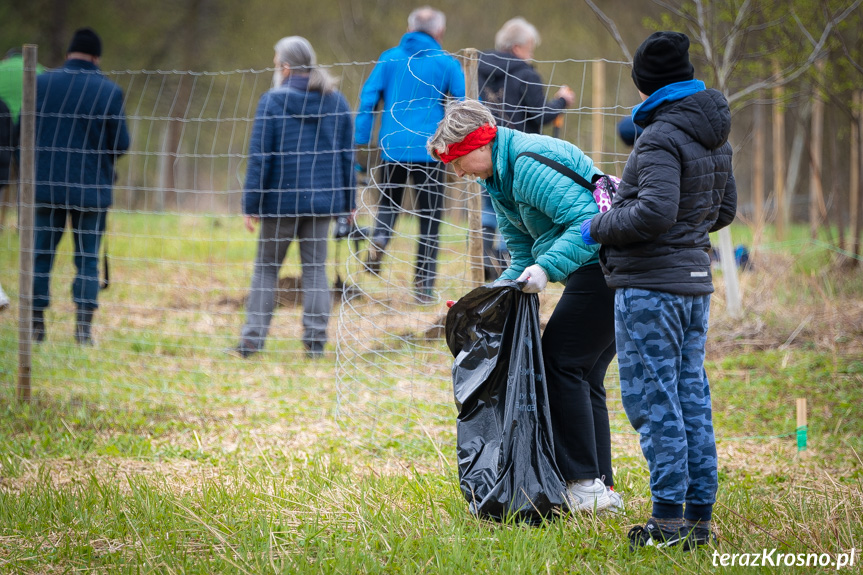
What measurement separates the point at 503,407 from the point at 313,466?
3.43 feet

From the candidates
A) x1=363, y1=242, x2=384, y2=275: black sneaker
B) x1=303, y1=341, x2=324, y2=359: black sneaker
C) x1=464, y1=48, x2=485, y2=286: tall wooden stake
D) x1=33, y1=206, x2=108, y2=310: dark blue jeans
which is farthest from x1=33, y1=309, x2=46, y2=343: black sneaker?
x1=464, y1=48, x2=485, y2=286: tall wooden stake

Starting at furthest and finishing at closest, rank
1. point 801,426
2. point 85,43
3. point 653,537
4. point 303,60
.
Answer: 1. point 85,43
2. point 303,60
3. point 801,426
4. point 653,537

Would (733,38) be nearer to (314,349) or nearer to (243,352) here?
(314,349)

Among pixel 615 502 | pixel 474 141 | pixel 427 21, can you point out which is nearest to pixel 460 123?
pixel 474 141

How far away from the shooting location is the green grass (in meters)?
2.33

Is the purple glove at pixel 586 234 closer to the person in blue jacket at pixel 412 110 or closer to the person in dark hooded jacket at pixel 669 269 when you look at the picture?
the person in dark hooded jacket at pixel 669 269

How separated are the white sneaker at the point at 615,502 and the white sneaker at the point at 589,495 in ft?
0.04

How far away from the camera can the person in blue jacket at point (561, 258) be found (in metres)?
2.54

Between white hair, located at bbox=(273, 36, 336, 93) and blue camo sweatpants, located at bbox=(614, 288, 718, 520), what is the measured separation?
3.28m

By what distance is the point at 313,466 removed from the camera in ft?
10.8

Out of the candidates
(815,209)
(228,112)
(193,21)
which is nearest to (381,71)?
(815,209)

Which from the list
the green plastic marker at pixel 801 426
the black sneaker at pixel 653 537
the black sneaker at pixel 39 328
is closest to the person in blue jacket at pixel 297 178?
the black sneaker at pixel 39 328

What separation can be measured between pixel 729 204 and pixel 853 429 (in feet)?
7.05

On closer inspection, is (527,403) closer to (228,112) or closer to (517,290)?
(517,290)
